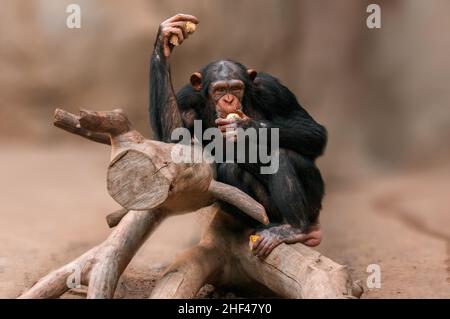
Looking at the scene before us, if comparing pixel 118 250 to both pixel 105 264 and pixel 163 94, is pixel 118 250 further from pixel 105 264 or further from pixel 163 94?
pixel 163 94

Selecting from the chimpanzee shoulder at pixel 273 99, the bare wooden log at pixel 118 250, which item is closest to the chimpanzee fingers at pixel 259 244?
the bare wooden log at pixel 118 250

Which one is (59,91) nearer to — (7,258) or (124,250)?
(7,258)

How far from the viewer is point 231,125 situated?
3.95 meters

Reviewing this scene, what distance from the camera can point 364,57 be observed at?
8.30 metres

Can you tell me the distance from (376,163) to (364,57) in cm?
120

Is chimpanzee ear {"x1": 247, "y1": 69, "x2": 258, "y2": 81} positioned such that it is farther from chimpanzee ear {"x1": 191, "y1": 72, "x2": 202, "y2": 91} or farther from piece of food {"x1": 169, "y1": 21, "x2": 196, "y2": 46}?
piece of food {"x1": 169, "y1": 21, "x2": 196, "y2": 46}

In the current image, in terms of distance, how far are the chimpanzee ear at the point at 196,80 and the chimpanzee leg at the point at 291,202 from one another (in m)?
0.71

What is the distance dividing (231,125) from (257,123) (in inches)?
7.2

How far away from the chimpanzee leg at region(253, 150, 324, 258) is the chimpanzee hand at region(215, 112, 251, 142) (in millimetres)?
284

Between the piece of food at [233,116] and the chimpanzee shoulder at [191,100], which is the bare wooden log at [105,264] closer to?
the piece of food at [233,116]

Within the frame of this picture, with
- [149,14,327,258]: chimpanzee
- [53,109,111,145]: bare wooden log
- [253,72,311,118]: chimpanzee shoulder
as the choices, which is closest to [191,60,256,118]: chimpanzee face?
[149,14,327,258]: chimpanzee

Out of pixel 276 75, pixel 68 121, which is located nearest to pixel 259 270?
pixel 68 121

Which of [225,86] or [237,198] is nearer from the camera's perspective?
[237,198]

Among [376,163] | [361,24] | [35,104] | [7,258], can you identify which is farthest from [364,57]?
[7,258]
